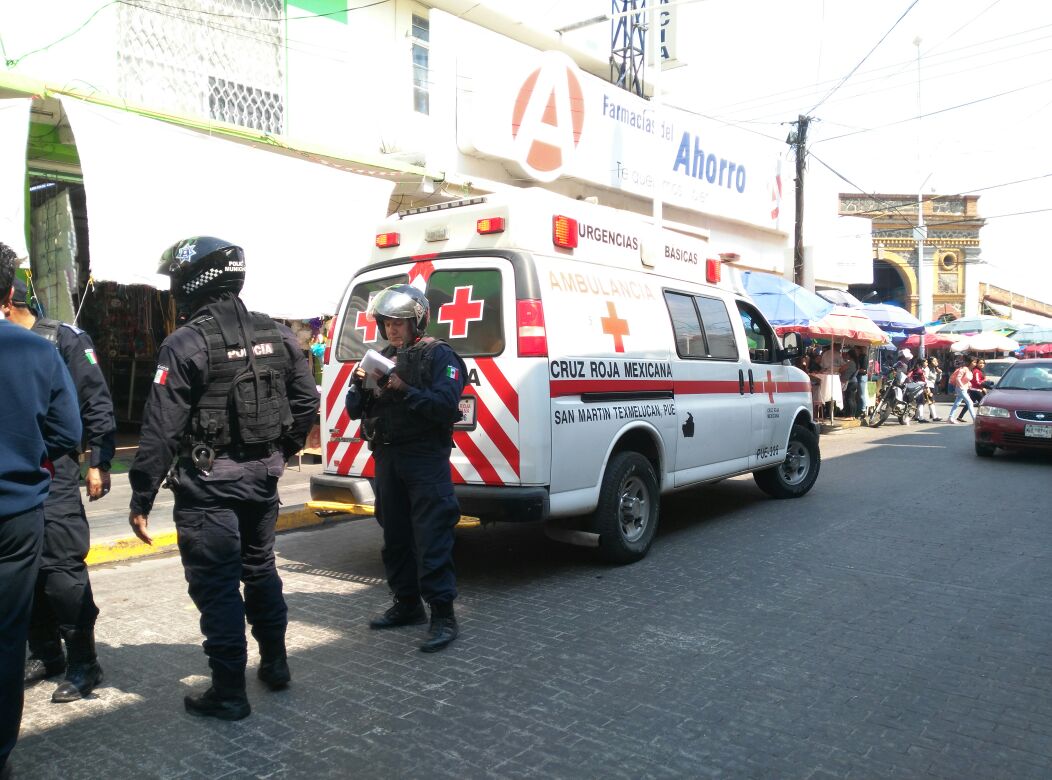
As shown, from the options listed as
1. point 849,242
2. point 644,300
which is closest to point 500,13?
point 644,300

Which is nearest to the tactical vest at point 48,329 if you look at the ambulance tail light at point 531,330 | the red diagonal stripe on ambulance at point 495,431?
the red diagonal stripe on ambulance at point 495,431

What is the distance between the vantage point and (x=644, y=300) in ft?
21.1

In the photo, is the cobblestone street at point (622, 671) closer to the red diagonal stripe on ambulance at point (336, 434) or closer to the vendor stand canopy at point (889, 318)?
the red diagonal stripe on ambulance at point (336, 434)

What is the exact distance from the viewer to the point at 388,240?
19.9 ft

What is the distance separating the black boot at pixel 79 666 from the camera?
147 inches

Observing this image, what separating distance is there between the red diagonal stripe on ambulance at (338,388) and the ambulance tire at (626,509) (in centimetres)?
195

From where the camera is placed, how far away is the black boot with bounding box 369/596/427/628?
470 cm

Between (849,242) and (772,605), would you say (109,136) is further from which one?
(849,242)

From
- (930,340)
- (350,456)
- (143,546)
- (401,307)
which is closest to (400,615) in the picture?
(350,456)

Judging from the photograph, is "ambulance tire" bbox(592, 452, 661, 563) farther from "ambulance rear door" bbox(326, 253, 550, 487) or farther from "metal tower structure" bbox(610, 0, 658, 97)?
"metal tower structure" bbox(610, 0, 658, 97)

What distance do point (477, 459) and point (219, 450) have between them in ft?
6.70

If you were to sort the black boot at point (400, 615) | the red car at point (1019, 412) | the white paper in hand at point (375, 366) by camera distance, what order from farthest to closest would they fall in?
the red car at point (1019, 412)
the black boot at point (400, 615)
the white paper in hand at point (375, 366)

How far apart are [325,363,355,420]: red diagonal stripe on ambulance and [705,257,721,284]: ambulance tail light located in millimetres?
3407

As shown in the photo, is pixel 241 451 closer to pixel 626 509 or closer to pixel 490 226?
pixel 490 226
